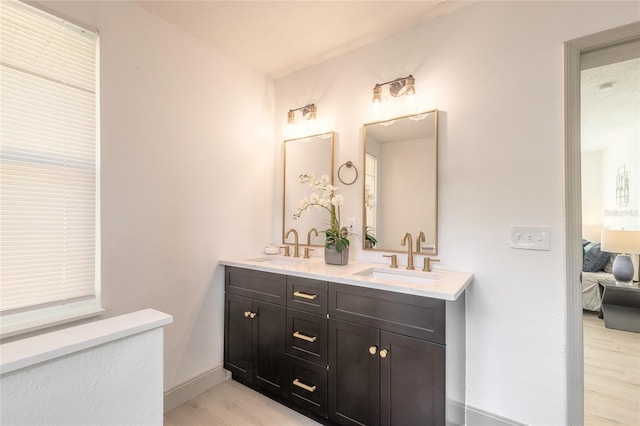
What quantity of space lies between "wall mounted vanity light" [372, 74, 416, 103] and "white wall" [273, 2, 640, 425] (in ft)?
0.23

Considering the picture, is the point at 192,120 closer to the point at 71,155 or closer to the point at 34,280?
the point at 71,155

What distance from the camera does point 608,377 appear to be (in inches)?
60.0

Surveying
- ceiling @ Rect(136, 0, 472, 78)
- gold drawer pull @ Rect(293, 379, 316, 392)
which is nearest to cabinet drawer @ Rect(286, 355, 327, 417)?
gold drawer pull @ Rect(293, 379, 316, 392)

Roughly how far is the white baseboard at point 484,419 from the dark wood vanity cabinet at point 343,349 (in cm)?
22

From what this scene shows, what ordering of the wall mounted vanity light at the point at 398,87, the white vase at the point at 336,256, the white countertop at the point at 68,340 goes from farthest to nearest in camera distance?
the white vase at the point at 336,256 < the wall mounted vanity light at the point at 398,87 < the white countertop at the point at 68,340

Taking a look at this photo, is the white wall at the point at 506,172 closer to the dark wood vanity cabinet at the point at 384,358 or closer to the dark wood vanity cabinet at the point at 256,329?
the dark wood vanity cabinet at the point at 384,358

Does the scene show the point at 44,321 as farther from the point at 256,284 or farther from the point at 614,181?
the point at 614,181

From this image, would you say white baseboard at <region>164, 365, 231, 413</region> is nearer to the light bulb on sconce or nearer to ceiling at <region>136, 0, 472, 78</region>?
the light bulb on sconce

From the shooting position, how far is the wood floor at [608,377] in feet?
4.84

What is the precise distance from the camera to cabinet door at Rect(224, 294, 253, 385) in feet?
6.95

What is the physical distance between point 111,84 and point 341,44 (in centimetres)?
159

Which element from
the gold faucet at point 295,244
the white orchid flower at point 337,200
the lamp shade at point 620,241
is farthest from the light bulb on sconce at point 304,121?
the lamp shade at point 620,241

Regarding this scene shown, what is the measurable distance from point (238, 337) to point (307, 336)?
2.27 ft

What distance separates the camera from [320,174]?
2473 millimetres
